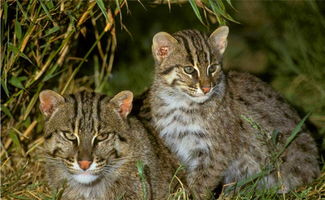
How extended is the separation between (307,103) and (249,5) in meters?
3.65

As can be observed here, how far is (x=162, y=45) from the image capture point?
7.73 meters

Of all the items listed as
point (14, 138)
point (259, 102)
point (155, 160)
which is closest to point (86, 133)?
point (155, 160)

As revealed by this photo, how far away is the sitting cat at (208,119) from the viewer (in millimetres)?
7512

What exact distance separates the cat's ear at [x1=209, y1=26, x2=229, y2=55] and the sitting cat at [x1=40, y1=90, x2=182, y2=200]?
4.19 ft

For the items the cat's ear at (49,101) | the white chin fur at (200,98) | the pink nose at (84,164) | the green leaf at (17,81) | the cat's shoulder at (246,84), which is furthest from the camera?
the cat's shoulder at (246,84)

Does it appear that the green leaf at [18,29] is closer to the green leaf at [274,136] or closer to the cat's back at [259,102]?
the cat's back at [259,102]

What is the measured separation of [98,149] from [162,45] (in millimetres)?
1636

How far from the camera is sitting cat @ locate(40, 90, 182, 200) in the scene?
662 centimetres

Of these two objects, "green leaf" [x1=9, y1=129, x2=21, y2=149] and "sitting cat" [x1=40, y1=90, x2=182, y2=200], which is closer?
"sitting cat" [x1=40, y1=90, x2=182, y2=200]

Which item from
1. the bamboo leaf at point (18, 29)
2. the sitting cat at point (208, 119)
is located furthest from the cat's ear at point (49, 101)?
the sitting cat at point (208, 119)

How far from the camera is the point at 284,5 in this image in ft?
39.3

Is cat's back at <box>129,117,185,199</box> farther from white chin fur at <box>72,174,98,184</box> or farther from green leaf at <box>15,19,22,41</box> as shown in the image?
green leaf at <box>15,19,22,41</box>

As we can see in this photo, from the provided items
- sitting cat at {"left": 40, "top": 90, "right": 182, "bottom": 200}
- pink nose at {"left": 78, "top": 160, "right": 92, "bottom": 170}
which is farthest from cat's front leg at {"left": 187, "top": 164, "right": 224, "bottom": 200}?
pink nose at {"left": 78, "top": 160, "right": 92, "bottom": 170}

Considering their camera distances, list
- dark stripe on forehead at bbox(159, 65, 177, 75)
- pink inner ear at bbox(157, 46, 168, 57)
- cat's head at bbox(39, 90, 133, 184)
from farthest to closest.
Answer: pink inner ear at bbox(157, 46, 168, 57)
dark stripe on forehead at bbox(159, 65, 177, 75)
cat's head at bbox(39, 90, 133, 184)
